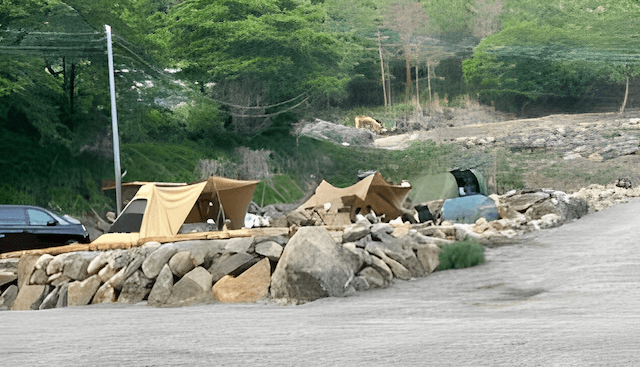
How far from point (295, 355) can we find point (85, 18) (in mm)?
29461

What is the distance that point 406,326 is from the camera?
7.85 metres

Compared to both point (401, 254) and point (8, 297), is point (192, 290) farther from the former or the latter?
point (8, 297)

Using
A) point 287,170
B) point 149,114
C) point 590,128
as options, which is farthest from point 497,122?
point 149,114

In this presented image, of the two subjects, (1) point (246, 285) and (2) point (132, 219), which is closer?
(1) point (246, 285)

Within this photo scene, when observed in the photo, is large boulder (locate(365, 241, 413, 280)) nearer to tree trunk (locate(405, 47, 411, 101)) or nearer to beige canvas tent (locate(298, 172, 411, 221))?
beige canvas tent (locate(298, 172, 411, 221))

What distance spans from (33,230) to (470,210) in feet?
39.2

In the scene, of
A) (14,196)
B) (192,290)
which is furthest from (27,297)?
(14,196)

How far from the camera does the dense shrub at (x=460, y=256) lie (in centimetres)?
1329

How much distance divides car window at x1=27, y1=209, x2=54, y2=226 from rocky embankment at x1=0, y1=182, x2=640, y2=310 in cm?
156

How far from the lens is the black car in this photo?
611 inches

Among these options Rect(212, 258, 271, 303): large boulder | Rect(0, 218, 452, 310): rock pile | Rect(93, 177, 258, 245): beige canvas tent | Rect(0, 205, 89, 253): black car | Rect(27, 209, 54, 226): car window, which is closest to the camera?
Rect(0, 218, 452, 310): rock pile

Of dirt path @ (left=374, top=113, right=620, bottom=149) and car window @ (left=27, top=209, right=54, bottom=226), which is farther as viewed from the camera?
dirt path @ (left=374, top=113, right=620, bottom=149)

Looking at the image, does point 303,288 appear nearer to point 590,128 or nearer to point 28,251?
point 28,251

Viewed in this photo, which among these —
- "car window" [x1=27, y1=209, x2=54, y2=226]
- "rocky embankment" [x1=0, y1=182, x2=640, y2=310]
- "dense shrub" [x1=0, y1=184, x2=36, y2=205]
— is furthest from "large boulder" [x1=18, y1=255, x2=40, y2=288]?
"dense shrub" [x1=0, y1=184, x2=36, y2=205]
